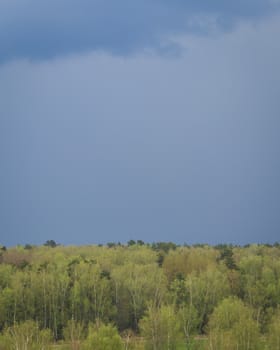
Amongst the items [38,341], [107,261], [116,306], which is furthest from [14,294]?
[38,341]

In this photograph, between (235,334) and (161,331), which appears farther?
(161,331)

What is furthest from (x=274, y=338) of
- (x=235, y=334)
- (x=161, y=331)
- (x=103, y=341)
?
(x=103, y=341)

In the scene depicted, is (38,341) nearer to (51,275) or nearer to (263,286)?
(51,275)

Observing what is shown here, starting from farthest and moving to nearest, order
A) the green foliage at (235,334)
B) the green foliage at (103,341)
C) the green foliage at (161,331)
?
1. the green foliage at (161,331)
2. the green foliage at (103,341)
3. the green foliage at (235,334)

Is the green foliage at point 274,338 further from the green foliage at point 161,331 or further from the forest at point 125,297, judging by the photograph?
the green foliage at point 161,331

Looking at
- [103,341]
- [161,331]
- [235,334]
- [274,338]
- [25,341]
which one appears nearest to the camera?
[25,341]

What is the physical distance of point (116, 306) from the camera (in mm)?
83250

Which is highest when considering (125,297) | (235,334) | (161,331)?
(125,297)

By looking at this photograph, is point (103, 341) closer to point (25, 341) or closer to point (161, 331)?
point (25, 341)

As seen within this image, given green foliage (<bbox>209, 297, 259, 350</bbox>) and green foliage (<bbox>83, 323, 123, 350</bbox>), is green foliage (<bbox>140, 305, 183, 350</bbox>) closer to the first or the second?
green foliage (<bbox>209, 297, 259, 350</bbox>)

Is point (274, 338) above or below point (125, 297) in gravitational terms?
below

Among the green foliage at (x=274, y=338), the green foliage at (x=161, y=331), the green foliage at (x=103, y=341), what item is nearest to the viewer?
the green foliage at (x=103, y=341)

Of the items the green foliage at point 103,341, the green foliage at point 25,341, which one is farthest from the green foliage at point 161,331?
the green foliage at point 25,341

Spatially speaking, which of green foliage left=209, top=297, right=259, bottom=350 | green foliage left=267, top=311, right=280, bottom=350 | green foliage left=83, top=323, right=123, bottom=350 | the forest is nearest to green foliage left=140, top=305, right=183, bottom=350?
the forest
